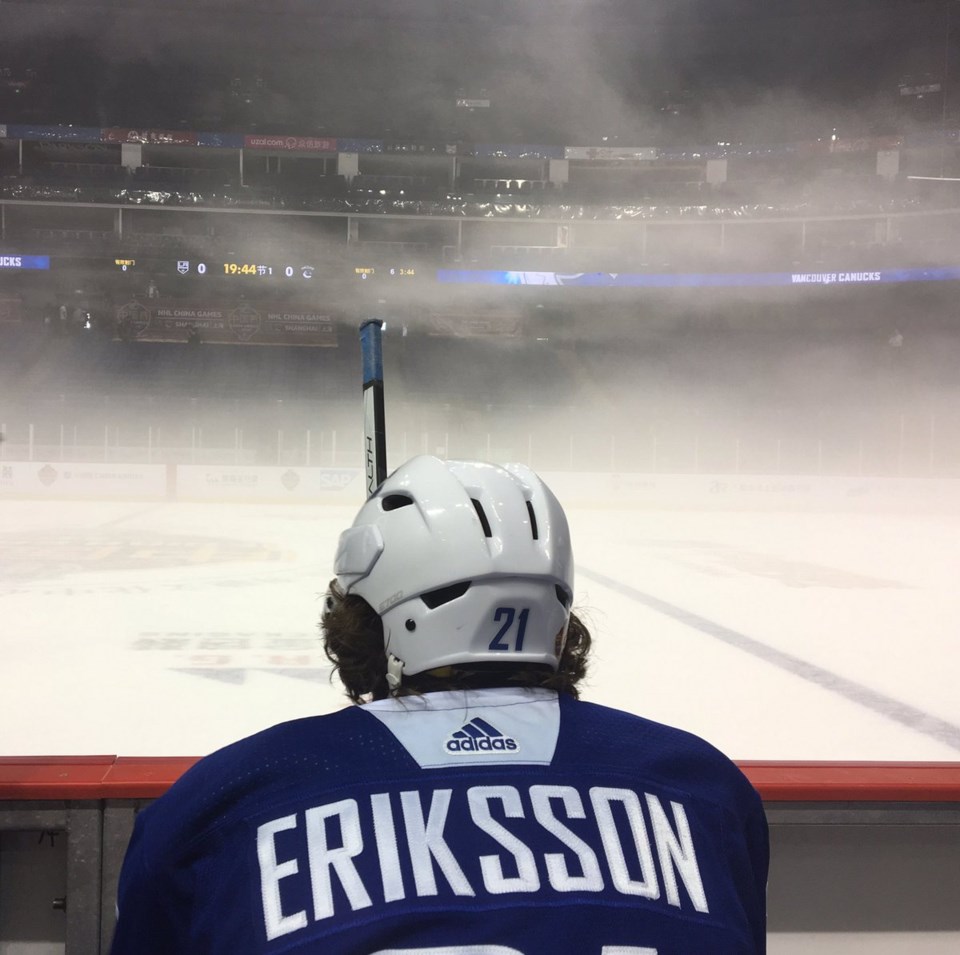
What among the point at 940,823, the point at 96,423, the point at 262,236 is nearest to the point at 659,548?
the point at 940,823

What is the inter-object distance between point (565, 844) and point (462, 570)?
237 mm

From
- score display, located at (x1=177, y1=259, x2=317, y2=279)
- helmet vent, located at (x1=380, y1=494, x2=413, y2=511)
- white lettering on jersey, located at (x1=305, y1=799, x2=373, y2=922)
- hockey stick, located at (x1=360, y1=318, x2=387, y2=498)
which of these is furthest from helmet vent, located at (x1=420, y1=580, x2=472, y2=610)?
score display, located at (x1=177, y1=259, x2=317, y2=279)

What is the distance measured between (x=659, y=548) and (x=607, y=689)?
142 inches

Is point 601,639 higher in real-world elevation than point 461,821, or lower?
lower

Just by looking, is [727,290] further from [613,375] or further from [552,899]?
[552,899]

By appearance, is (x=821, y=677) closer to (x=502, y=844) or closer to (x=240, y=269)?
(x=502, y=844)

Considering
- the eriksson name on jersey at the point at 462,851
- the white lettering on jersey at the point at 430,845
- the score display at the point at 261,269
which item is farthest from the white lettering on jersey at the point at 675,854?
the score display at the point at 261,269

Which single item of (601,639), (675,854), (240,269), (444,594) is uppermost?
A: (240,269)

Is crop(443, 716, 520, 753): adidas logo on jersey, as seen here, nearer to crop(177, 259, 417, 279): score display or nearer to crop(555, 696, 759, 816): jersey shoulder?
crop(555, 696, 759, 816): jersey shoulder

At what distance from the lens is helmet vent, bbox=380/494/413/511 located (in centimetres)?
81

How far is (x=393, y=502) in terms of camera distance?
0.82 m

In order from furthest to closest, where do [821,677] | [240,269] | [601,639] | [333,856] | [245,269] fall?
[245,269]
[240,269]
[601,639]
[821,677]
[333,856]

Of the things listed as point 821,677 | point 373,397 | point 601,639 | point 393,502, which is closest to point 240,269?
point 601,639

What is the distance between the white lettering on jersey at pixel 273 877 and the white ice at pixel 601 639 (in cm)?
→ 40
